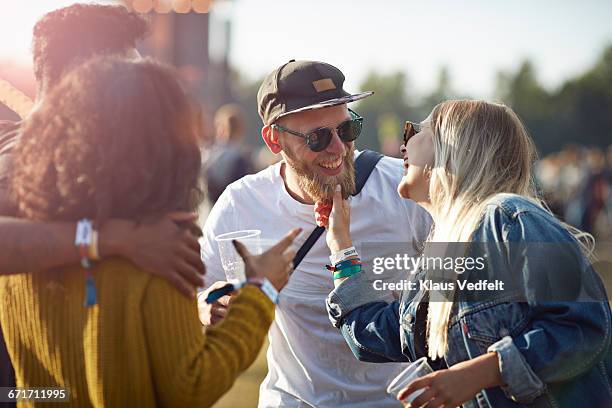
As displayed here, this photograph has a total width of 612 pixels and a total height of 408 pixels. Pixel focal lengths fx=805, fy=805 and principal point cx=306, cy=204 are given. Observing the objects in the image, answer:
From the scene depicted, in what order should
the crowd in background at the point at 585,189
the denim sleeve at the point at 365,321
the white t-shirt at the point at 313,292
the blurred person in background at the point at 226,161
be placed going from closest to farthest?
1. the denim sleeve at the point at 365,321
2. the white t-shirt at the point at 313,292
3. the blurred person in background at the point at 226,161
4. the crowd in background at the point at 585,189

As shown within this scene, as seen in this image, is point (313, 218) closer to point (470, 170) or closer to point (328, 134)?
point (328, 134)

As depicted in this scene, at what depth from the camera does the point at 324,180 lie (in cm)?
366

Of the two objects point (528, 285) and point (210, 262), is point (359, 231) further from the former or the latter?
point (528, 285)

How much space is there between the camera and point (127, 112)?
2158 millimetres

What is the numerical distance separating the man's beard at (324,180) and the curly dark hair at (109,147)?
1.41 metres

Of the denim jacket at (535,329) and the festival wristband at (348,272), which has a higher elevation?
the festival wristband at (348,272)

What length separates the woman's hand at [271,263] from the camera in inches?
94.9

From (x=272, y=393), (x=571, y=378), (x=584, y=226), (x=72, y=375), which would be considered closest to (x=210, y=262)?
(x=272, y=393)

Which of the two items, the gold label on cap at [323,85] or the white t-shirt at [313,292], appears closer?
the white t-shirt at [313,292]

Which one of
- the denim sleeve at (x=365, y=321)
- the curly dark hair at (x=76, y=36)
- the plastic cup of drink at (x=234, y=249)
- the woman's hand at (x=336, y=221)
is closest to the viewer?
the plastic cup of drink at (x=234, y=249)

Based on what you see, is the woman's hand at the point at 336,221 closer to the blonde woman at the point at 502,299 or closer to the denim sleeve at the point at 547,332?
the blonde woman at the point at 502,299

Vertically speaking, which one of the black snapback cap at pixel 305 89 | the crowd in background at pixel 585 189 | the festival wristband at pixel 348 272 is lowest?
the crowd in background at pixel 585 189

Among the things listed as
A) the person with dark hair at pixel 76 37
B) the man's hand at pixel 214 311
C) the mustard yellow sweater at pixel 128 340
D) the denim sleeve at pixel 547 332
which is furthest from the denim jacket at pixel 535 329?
the person with dark hair at pixel 76 37

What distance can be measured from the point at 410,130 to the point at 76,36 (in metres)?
1.31
